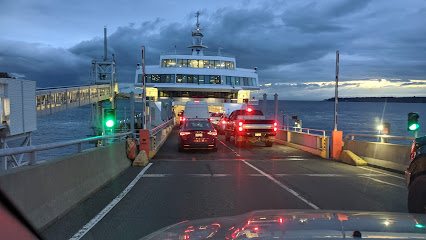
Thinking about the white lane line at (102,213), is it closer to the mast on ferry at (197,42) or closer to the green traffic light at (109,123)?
the green traffic light at (109,123)

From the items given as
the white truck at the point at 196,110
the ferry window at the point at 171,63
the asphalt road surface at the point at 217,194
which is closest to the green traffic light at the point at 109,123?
the asphalt road surface at the point at 217,194

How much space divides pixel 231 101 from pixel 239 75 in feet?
16.4

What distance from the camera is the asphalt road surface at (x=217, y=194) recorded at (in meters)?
5.62

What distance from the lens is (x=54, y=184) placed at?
5.95 meters

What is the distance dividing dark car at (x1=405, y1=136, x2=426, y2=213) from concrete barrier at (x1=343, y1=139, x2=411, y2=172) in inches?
269

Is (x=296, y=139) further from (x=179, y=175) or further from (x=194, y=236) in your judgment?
(x=194, y=236)

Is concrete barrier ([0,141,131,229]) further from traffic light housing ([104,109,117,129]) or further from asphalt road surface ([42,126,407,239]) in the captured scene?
traffic light housing ([104,109,117,129])

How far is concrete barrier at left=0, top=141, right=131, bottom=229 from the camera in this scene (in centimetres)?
479

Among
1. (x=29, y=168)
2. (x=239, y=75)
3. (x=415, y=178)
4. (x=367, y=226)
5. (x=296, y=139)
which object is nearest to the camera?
(x=367, y=226)

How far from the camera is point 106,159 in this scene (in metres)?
9.56

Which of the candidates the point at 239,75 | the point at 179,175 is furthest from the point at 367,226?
the point at 239,75

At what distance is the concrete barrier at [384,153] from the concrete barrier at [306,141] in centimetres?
111

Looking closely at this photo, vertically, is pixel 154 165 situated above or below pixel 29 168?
below

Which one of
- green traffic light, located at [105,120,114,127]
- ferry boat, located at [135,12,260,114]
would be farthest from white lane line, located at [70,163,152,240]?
ferry boat, located at [135,12,260,114]
